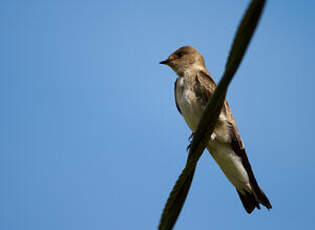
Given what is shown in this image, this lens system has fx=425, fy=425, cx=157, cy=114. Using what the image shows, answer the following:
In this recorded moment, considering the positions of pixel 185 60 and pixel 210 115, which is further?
pixel 185 60

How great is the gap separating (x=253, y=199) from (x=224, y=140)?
77 centimetres

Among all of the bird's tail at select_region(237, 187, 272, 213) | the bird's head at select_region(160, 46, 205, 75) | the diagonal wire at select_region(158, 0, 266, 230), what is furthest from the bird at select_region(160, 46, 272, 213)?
the diagonal wire at select_region(158, 0, 266, 230)

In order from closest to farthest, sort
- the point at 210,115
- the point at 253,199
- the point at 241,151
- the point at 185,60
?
the point at 210,115 < the point at 253,199 < the point at 241,151 < the point at 185,60

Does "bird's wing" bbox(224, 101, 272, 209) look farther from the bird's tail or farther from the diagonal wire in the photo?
the diagonal wire

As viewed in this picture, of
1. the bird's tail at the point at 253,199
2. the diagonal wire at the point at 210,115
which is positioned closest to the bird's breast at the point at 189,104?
the bird's tail at the point at 253,199

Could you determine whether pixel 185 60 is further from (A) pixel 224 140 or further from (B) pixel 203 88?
(A) pixel 224 140

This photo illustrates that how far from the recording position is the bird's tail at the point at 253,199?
192 inches

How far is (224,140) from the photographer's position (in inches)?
198

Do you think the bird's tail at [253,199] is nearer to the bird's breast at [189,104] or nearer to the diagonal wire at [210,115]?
the bird's breast at [189,104]

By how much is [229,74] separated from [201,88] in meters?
2.97

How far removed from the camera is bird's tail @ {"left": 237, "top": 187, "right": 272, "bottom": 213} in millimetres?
4879

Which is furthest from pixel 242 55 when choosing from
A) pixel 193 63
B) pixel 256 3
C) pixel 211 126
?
pixel 193 63

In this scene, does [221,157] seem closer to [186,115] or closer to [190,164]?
[186,115]

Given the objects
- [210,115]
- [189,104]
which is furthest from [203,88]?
[210,115]
